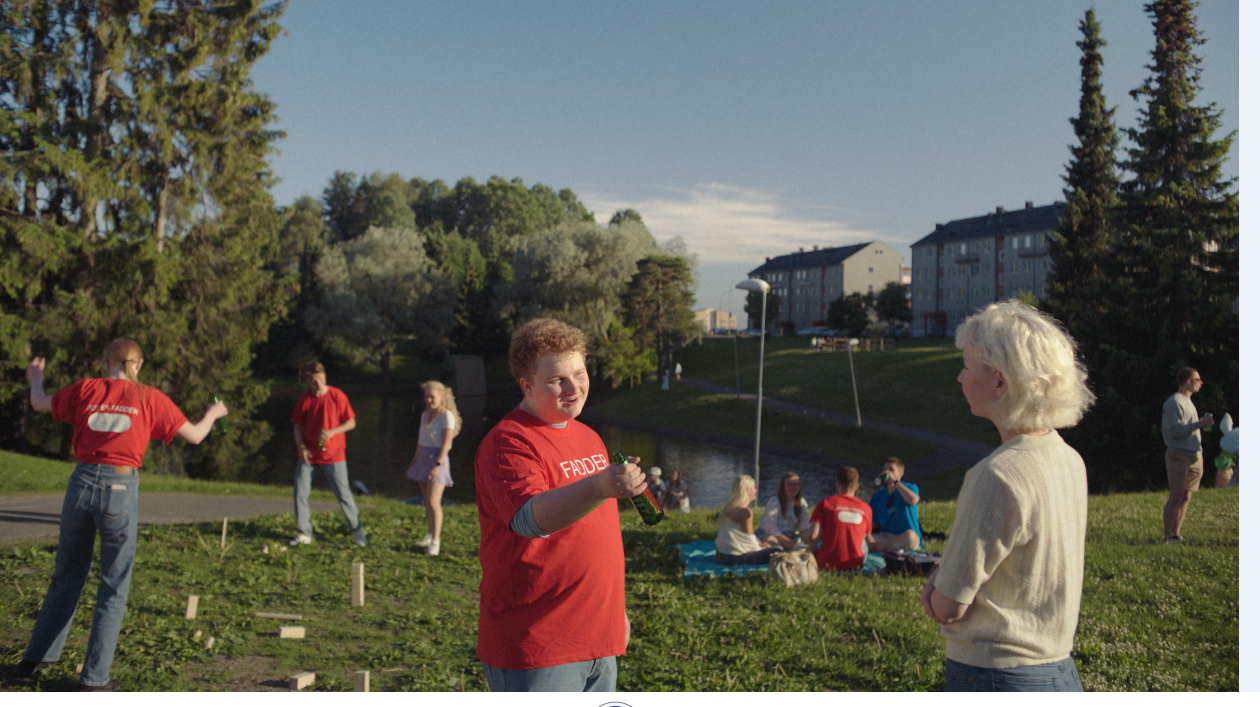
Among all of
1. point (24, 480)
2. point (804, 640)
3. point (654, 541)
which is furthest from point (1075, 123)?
point (24, 480)

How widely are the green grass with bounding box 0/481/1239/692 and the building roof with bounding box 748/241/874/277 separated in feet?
285

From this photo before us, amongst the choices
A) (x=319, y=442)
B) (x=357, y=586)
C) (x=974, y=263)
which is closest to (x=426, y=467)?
(x=319, y=442)

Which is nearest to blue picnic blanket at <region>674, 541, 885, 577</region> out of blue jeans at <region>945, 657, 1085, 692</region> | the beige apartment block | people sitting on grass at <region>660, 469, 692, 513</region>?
blue jeans at <region>945, 657, 1085, 692</region>

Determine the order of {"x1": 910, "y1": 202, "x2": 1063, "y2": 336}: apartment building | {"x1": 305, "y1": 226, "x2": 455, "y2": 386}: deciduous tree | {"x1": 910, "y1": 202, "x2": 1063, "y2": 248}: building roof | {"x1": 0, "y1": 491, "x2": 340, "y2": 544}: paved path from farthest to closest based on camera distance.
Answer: {"x1": 910, "y1": 202, "x2": 1063, "y2": 248}: building roof → {"x1": 910, "y1": 202, "x2": 1063, "y2": 336}: apartment building → {"x1": 305, "y1": 226, "x2": 455, "y2": 386}: deciduous tree → {"x1": 0, "y1": 491, "x2": 340, "y2": 544}: paved path

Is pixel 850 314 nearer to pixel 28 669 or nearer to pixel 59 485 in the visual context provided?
pixel 59 485

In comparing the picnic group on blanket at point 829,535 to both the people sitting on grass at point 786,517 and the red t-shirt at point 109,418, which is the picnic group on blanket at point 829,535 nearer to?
the people sitting on grass at point 786,517

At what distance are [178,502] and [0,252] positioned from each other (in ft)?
31.6

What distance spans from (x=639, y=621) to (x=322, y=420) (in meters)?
3.75

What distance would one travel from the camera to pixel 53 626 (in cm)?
417

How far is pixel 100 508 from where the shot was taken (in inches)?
156

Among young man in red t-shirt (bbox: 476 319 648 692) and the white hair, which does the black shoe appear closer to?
young man in red t-shirt (bbox: 476 319 648 692)

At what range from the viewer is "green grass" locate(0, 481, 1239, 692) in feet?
14.6
